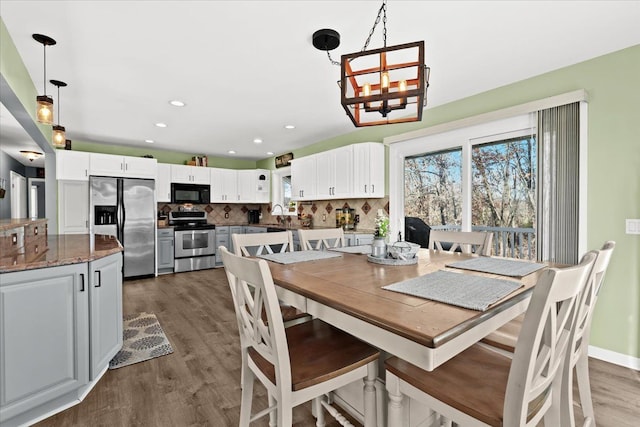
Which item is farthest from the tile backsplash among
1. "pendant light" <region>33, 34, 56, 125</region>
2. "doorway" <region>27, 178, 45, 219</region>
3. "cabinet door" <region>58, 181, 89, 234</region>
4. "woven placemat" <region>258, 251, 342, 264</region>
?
"pendant light" <region>33, 34, 56, 125</region>

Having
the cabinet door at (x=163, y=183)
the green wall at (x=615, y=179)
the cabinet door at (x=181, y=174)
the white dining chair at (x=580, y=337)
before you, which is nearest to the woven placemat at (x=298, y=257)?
the white dining chair at (x=580, y=337)

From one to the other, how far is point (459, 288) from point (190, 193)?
18.9ft

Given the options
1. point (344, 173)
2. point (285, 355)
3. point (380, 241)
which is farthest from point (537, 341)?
point (344, 173)

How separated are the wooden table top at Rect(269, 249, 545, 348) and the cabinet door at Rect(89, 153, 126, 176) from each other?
4.63 meters

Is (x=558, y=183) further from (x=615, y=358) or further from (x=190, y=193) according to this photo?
(x=190, y=193)

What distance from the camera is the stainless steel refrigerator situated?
4.84 m

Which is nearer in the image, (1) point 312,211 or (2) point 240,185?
(1) point 312,211

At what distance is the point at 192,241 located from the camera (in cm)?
571

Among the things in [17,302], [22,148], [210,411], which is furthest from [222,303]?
[22,148]

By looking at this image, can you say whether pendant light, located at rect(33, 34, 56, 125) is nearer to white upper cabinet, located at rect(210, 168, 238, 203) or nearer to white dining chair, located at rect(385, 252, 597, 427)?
white dining chair, located at rect(385, 252, 597, 427)

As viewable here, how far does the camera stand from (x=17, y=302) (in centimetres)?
157

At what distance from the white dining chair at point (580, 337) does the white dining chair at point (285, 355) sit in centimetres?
60

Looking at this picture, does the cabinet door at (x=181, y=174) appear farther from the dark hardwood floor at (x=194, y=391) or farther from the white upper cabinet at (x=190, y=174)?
the dark hardwood floor at (x=194, y=391)

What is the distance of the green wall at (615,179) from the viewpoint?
2252 mm
